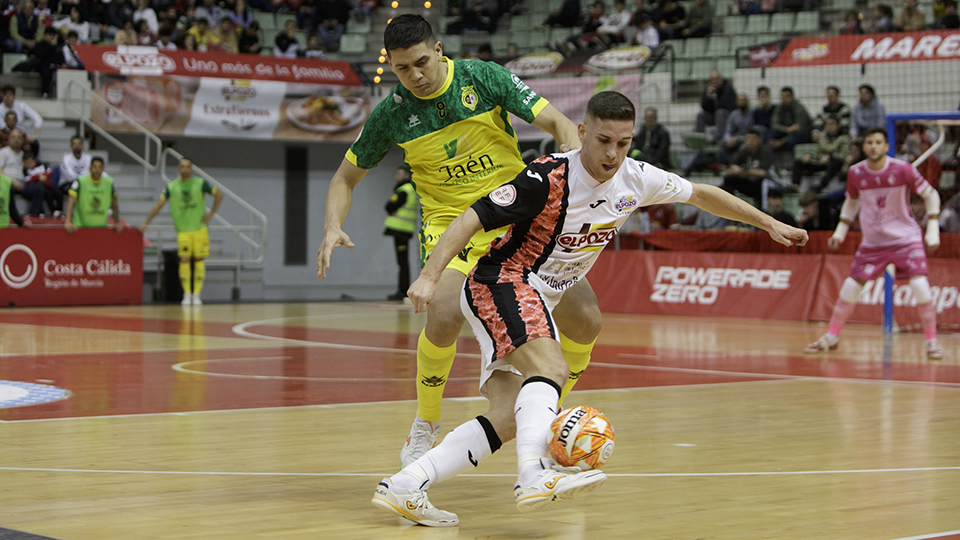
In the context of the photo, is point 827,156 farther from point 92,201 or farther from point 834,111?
point 92,201

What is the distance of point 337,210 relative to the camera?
5.35 meters

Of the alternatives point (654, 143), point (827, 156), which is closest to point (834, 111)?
point (827, 156)

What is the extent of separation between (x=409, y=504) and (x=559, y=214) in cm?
121

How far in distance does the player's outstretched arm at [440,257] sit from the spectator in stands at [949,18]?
56.7ft

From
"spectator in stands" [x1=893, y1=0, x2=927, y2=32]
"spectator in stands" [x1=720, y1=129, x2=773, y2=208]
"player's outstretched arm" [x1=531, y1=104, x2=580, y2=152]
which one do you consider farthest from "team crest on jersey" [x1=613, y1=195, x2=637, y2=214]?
"spectator in stands" [x1=893, y1=0, x2=927, y2=32]

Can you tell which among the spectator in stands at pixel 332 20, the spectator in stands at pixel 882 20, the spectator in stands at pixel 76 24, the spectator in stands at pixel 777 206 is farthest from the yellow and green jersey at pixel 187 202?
the spectator in stands at pixel 882 20

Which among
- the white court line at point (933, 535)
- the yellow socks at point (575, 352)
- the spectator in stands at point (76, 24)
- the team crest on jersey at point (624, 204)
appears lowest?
the white court line at point (933, 535)

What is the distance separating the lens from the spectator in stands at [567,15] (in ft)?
83.4

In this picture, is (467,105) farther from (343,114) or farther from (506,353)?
(343,114)

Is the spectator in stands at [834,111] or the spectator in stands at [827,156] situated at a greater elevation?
the spectator in stands at [834,111]

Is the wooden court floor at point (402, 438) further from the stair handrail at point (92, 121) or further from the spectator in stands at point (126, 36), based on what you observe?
the spectator in stands at point (126, 36)

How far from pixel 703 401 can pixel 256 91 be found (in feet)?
55.5

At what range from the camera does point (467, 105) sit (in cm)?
552

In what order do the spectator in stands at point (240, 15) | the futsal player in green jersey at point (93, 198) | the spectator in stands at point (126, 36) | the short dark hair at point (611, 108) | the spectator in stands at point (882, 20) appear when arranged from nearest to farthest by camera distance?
the short dark hair at point (611, 108) → the futsal player in green jersey at point (93, 198) → the spectator in stands at point (882, 20) → the spectator in stands at point (126, 36) → the spectator in stands at point (240, 15)
